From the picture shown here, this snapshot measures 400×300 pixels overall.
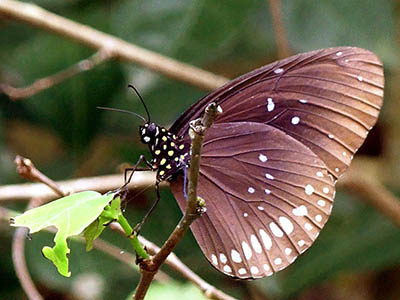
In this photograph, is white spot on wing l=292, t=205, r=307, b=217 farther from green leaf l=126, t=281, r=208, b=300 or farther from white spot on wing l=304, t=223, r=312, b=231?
green leaf l=126, t=281, r=208, b=300

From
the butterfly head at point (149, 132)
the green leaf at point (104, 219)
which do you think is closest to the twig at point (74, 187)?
the butterfly head at point (149, 132)

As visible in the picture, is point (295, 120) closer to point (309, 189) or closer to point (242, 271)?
point (309, 189)

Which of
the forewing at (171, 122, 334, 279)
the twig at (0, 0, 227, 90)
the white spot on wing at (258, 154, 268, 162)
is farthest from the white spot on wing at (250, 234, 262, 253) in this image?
the twig at (0, 0, 227, 90)

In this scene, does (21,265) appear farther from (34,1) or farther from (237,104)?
(34,1)

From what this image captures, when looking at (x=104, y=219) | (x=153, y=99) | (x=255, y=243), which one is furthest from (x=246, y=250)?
(x=153, y=99)

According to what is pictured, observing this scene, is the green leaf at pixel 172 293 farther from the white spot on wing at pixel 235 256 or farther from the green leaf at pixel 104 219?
the green leaf at pixel 104 219
